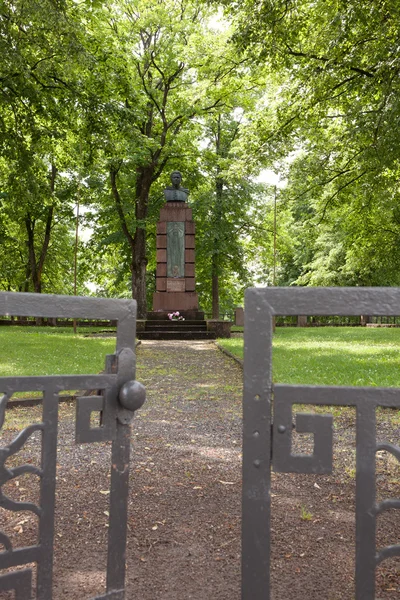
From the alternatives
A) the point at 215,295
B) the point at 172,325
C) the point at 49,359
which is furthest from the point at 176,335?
the point at 215,295

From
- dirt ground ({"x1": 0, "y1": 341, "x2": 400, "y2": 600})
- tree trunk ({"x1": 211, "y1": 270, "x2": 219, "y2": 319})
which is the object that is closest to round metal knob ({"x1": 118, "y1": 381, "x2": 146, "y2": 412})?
dirt ground ({"x1": 0, "y1": 341, "x2": 400, "y2": 600})

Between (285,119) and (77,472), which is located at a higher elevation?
(285,119)

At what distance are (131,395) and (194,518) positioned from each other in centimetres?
192

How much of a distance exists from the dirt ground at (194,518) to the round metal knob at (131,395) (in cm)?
119

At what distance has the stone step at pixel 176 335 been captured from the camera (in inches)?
734

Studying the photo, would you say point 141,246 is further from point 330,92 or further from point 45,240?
point 330,92

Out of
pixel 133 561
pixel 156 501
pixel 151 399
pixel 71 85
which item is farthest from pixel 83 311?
pixel 71 85

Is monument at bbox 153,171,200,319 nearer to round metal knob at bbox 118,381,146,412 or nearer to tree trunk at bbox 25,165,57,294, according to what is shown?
tree trunk at bbox 25,165,57,294

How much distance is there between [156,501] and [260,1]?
1031cm

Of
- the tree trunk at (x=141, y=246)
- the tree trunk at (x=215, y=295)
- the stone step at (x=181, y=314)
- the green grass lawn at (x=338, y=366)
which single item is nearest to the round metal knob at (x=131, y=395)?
the green grass lawn at (x=338, y=366)

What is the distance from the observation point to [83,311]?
67.6 inches

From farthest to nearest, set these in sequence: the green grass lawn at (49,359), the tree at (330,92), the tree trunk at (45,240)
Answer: the tree trunk at (45,240), the tree at (330,92), the green grass lawn at (49,359)

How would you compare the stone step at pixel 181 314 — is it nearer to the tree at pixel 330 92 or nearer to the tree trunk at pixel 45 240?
the tree at pixel 330 92

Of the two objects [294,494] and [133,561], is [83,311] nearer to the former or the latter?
[133,561]
